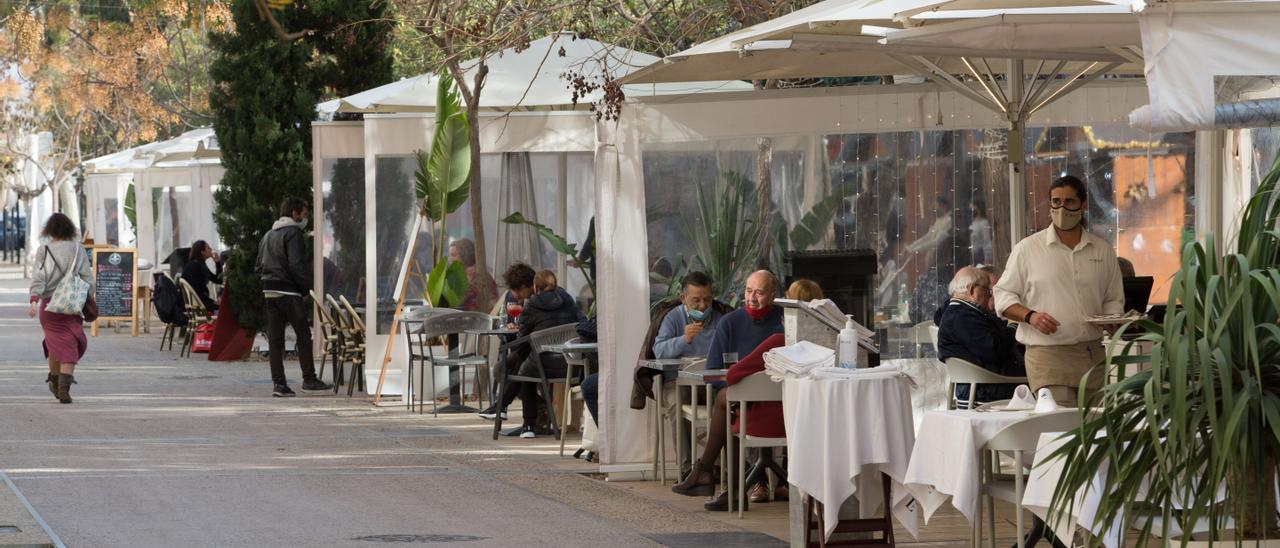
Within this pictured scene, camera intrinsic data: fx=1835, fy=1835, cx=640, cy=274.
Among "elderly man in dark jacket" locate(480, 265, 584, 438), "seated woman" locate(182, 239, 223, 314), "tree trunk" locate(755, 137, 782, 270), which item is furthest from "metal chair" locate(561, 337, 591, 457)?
"seated woman" locate(182, 239, 223, 314)

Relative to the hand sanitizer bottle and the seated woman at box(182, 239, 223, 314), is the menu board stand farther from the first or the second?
the hand sanitizer bottle

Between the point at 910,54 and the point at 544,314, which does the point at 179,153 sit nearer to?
the point at 544,314

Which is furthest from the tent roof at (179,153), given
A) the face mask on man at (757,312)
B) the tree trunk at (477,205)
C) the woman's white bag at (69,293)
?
the face mask on man at (757,312)

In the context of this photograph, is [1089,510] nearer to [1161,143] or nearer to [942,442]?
[942,442]

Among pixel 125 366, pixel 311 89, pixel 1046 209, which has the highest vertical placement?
pixel 311 89

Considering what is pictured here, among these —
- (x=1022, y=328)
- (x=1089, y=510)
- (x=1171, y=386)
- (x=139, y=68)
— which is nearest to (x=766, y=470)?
(x=1022, y=328)

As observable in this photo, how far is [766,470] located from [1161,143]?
3377 millimetres

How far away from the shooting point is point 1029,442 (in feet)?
22.1

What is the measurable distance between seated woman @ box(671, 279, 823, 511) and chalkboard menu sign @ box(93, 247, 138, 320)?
59.3ft

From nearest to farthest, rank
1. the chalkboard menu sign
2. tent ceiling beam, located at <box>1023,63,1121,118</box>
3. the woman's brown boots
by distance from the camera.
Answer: tent ceiling beam, located at <box>1023,63,1121,118</box>, the woman's brown boots, the chalkboard menu sign

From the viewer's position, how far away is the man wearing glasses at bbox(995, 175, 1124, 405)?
8625 millimetres

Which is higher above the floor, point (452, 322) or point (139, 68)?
point (139, 68)

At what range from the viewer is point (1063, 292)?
866cm

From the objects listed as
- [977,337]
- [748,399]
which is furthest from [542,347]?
[977,337]
